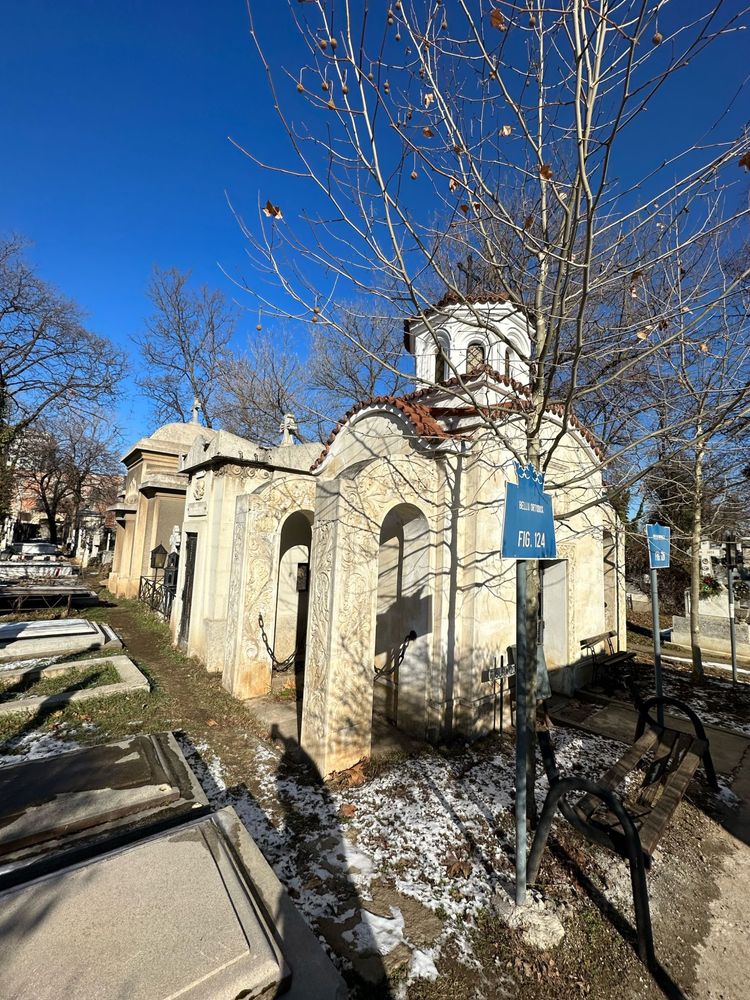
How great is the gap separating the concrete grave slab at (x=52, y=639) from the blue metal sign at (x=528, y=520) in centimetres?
979

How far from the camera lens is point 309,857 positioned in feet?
11.9

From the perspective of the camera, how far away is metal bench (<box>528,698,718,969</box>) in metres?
2.74

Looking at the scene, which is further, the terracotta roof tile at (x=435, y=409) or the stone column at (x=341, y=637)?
the terracotta roof tile at (x=435, y=409)

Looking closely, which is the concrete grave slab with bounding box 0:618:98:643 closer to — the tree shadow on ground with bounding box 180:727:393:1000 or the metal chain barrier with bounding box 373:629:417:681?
the tree shadow on ground with bounding box 180:727:393:1000

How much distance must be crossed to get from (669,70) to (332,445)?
6302 millimetres

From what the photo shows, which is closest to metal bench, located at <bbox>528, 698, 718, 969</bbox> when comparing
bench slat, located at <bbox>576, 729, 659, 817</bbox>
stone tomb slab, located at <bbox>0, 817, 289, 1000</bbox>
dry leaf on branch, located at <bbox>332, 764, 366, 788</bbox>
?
bench slat, located at <bbox>576, 729, 659, 817</bbox>

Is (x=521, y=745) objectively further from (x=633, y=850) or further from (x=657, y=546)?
(x=657, y=546)

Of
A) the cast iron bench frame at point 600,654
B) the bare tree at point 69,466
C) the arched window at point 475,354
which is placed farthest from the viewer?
the bare tree at point 69,466

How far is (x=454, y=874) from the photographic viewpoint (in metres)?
3.45

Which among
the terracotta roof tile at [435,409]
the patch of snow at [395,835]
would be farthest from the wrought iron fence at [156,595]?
the terracotta roof tile at [435,409]

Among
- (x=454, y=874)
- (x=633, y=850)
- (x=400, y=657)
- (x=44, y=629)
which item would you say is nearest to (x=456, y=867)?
→ (x=454, y=874)

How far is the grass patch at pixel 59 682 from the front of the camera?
680cm

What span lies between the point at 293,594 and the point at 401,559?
3.23m

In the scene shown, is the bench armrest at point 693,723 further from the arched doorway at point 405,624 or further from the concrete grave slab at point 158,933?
the concrete grave slab at point 158,933
